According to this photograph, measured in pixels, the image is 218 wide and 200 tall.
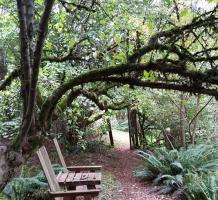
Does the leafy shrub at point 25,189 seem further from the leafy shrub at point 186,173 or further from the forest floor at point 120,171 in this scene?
the leafy shrub at point 186,173

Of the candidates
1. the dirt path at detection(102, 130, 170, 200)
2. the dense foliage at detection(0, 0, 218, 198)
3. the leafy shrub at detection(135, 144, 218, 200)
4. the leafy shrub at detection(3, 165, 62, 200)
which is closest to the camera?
the dense foliage at detection(0, 0, 218, 198)

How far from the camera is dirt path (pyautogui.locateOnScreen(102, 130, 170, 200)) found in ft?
23.5

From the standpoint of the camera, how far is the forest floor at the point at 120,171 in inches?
284

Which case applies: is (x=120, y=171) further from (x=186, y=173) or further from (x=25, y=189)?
(x=25, y=189)

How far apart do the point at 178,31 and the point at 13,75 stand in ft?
7.53

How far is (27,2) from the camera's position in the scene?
9.30ft

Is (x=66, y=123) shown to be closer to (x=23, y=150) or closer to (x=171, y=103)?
(x=171, y=103)

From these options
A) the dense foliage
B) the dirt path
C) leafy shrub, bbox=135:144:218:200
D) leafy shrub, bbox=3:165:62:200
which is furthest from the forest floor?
leafy shrub, bbox=3:165:62:200

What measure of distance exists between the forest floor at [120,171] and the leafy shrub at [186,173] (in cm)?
31

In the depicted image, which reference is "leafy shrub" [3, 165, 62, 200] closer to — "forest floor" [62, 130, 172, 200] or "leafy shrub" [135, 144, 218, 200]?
"forest floor" [62, 130, 172, 200]

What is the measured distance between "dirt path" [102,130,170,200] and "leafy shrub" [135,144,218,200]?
0.28 metres

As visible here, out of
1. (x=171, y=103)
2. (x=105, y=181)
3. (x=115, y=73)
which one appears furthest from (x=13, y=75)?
(x=171, y=103)

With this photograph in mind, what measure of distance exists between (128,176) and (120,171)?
614 mm

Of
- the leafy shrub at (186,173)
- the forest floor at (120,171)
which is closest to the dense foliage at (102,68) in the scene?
the leafy shrub at (186,173)
